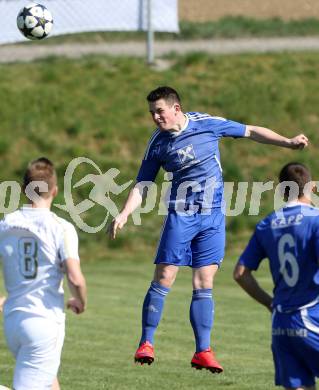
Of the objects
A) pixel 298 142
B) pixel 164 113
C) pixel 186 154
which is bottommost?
pixel 186 154

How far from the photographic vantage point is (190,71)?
91.4 ft

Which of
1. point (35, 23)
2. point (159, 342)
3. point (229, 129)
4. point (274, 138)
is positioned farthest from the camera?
point (35, 23)

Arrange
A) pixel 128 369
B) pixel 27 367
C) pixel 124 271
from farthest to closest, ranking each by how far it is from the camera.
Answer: pixel 124 271 → pixel 128 369 → pixel 27 367

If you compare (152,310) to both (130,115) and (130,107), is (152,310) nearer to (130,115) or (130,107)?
(130,115)

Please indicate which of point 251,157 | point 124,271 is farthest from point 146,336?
point 251,157

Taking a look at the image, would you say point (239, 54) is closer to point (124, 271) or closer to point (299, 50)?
point (299, 50)

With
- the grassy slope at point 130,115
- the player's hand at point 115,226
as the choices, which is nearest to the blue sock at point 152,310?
the player's hand at point 115,226

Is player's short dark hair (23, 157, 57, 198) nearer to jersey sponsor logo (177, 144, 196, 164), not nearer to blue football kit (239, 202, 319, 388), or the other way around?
blue football kit (239, 202, 319, 388)

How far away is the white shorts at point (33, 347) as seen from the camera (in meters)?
7.77

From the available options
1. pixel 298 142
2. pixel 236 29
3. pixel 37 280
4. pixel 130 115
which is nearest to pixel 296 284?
pixel 37 280

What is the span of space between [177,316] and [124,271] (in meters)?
5.58

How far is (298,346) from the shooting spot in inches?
310

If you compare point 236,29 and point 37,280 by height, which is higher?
point 236,29

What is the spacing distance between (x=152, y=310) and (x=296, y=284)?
3278 millimetres
